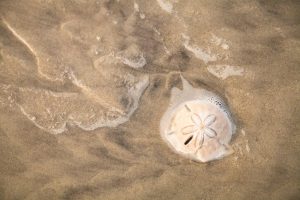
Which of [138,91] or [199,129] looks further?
[138,91]

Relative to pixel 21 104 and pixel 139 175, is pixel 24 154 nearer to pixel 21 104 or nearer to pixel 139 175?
pixel 21 104

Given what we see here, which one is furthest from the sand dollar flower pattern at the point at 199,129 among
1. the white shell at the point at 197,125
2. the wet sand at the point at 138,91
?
the wet sand at the point at 138,91

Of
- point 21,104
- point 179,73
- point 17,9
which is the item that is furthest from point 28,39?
point 179,73

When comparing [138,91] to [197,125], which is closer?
[197,125]

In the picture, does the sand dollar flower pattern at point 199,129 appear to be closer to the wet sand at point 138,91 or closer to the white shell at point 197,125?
the white shell at point 197,125

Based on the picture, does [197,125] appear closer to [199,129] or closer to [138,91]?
[199,129]

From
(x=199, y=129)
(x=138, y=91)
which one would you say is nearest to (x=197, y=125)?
(x=199, y=129)
